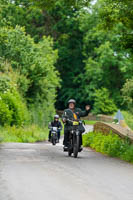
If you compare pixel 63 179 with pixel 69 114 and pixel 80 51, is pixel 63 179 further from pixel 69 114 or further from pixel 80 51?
pixel 80 51

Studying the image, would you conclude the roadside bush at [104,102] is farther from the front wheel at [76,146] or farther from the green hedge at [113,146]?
the front wheel at [76,146]

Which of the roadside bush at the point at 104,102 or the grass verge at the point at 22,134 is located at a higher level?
the roadside bush at the point at 104,102

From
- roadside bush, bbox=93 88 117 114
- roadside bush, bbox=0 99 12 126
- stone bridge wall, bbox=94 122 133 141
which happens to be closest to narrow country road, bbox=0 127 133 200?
stone bridge wall, bbox=94 122 133 141

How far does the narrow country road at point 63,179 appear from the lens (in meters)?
8.25

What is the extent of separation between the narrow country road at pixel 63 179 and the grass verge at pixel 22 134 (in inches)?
583

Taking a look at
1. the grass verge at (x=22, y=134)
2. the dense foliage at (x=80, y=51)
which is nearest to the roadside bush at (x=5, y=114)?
the grass verge at (x=22, y=134)

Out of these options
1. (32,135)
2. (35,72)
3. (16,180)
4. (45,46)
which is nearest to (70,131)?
(16,180)

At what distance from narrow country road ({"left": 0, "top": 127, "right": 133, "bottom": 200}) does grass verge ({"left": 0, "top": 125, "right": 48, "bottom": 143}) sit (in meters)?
14.8

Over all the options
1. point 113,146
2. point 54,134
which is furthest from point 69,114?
point 54,134

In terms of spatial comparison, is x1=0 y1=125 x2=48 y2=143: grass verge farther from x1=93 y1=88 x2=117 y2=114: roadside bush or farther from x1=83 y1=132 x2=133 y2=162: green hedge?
x1=93 y1=88 x2=117 y2=114: roadside bush

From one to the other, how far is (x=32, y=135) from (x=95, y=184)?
78.2ft

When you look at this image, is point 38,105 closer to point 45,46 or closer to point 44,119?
point 44,119

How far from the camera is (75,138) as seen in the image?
15391mm

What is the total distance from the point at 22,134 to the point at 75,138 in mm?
16080
